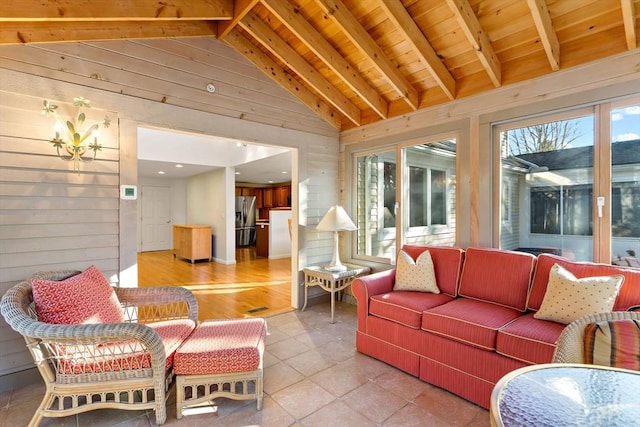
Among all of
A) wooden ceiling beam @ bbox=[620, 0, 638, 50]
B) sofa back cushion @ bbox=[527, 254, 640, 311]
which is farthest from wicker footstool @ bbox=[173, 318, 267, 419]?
wooden ceiling beam @ bbox=[620, 0, 638, 50]

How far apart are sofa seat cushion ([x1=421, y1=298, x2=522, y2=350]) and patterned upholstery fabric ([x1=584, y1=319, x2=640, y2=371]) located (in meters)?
0.67

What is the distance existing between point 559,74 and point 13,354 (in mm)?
4787

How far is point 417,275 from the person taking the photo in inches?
115

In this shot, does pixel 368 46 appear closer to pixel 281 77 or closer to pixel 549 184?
pixel 281 77

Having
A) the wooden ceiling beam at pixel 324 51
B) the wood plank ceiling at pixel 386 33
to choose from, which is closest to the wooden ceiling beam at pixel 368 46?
the wood plank ceiling at pixel 386 33

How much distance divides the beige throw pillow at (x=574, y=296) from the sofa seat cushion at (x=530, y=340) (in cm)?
8

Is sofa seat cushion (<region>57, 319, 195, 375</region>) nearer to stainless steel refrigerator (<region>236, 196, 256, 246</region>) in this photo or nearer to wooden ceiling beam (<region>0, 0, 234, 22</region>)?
wooden ceiling beam (<region>0, 0, 234, 22</region>)

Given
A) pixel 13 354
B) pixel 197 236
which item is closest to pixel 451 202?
pixel 13 354

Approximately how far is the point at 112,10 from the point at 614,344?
373 cm

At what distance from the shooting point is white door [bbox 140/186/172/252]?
360 inches

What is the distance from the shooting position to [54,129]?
2459 mm

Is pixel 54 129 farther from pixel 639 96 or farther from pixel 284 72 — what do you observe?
pixel 639 96

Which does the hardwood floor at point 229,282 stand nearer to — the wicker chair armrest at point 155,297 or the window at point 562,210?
the wicker chair armrest at point 155,297

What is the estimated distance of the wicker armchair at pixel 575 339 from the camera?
4.86 ft
